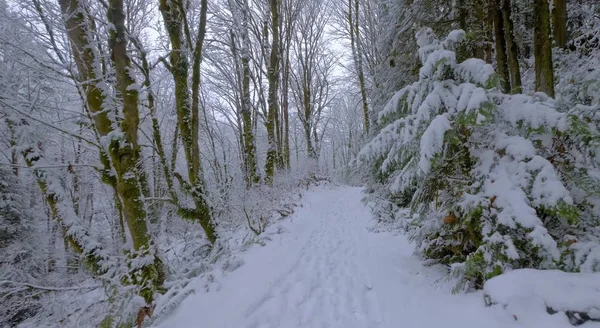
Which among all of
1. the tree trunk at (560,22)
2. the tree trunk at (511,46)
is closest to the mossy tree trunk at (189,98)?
the tree trunk at (511,46)

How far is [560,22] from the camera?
4480 millimetres

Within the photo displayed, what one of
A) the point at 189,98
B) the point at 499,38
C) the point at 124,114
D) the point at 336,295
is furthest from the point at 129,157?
the point at 499,38

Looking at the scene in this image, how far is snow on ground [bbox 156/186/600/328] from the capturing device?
2.28 meters

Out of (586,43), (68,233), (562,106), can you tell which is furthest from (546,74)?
(68,233)

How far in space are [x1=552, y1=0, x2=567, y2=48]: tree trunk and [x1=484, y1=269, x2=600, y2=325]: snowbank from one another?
4.65 meters

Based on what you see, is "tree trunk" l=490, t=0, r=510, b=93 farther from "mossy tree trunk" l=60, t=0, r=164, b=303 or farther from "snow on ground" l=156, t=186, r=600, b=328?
"mossy tree trunk" l=60, t=0, r=164, b=303

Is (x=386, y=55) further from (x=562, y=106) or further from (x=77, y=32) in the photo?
(x=77, y=32)

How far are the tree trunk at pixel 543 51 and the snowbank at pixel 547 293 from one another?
2888 millimetres

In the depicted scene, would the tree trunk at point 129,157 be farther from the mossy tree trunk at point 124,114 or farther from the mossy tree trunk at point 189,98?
the mossy tree trunk at point 189,98

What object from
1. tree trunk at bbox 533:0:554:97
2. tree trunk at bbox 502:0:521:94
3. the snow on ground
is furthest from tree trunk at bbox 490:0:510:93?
the snow on ground

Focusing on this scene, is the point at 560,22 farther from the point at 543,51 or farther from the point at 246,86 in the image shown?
the point at 246,86

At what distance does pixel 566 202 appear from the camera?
1989 mm

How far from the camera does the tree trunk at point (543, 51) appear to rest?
3.70 metres

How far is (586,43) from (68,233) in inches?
344
